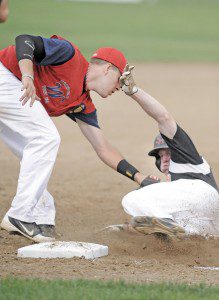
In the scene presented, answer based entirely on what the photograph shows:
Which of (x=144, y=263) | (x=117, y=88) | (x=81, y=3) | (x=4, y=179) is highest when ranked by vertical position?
(x=117, y=88)

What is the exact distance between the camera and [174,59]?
25062mm

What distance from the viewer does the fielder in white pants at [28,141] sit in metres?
7.62

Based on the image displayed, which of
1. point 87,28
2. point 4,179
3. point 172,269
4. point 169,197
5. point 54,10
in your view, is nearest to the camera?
point 172,269

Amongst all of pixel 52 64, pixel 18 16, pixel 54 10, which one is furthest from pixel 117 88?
pixel 54 10

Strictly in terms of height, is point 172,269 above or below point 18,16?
above

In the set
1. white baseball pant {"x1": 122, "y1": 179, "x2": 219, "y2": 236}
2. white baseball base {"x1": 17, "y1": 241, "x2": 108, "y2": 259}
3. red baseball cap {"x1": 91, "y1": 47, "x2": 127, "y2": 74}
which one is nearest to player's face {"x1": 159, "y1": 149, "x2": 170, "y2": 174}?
white baseball pant {"x1": 122, "y1": 179, "x2": 219, "y2": 236}

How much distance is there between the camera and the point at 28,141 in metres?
7.78

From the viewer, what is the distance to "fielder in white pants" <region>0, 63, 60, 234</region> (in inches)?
300

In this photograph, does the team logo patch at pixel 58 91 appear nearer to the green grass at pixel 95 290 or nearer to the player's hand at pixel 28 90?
the player's hand at pixel 28 90

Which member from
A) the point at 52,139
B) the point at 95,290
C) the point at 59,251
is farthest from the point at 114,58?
the point at 95,290

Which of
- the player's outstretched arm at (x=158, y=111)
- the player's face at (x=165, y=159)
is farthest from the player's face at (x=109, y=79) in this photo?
the player's face at (x=165, y=159)

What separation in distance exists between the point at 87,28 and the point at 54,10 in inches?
264

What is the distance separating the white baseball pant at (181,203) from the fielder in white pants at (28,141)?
2.51 ft

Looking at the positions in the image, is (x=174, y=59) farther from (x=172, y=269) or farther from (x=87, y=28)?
(x=172, y=269)
